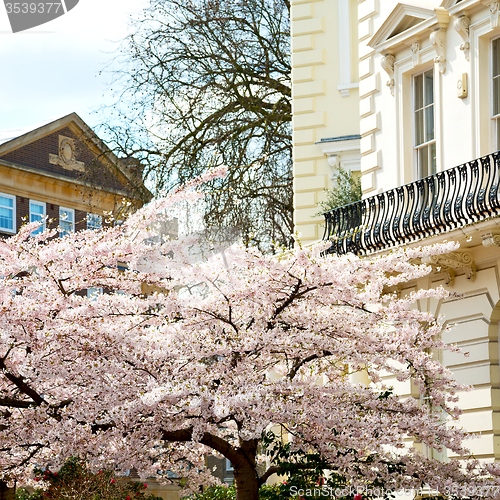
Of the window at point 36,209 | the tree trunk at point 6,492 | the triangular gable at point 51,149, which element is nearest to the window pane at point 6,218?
the window at point 36,209

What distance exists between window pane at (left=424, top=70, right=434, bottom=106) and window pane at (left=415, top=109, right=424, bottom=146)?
243mm

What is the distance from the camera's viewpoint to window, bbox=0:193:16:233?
3684cm

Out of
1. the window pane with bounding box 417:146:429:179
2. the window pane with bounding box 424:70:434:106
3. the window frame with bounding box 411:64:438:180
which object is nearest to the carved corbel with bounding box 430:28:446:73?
the window frame with bounding box 411:64:438:180

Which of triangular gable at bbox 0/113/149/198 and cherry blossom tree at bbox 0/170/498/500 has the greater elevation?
triangular gable at bbox 0/113/149/198

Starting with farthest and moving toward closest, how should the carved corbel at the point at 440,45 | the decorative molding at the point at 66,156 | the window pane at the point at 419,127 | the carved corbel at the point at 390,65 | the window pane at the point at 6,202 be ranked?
the decorative molding at the point at 66,156 < the window pane at the point at 6,202 < the carved corbel at the point at 390,65 < the window pane at the point at 419,127 < the carved corbel at the point at 440,45

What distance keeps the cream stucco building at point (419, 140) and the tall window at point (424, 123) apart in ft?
0.08

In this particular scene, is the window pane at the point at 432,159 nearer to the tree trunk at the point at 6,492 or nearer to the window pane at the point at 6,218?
the tree trunk at the point at 6,492

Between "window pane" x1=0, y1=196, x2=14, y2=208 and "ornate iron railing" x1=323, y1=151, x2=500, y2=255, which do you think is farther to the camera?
"window pane" x1=0, y1=196, x2=14, y2=208

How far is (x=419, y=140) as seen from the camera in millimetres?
17516

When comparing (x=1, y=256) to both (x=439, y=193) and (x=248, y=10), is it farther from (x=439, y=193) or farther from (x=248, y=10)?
(x=248, y=10)

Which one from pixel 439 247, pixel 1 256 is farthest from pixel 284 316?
pixel 1 256

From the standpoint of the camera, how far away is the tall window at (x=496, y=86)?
51.0ft

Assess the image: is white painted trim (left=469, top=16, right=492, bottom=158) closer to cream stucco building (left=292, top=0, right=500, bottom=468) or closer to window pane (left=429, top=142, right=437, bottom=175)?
cream stucco building (left=292, top=0, right=500, bottom=468)

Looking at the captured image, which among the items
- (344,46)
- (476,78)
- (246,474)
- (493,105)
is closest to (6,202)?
(344,46)
